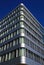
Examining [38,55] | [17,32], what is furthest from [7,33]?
[38,55]

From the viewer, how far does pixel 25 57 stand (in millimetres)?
39125

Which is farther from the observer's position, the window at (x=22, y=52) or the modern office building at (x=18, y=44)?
the modern office building at (x=18, y=44)

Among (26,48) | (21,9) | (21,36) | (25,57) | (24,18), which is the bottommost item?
(25,57)

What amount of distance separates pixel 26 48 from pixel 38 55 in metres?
9.71

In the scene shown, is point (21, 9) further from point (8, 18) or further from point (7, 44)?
point (7, 44)

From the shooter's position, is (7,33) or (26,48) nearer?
(26,48)

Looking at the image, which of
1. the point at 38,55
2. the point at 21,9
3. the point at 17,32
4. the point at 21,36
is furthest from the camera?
the point at 21,9

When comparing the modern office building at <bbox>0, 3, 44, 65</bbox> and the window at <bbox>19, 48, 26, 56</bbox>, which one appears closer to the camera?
the window at <bbox>19, 48, 26, 56</bbox>

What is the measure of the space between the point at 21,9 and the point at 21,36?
13609mm

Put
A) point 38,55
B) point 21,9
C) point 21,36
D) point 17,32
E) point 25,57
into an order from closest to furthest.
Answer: point 25,57
point 21,36
point 17,32
point 38,55
point 21,9

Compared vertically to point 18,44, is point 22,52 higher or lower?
lower

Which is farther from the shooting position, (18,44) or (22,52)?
(18,44)

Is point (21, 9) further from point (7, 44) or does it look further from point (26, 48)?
point (26, 48)

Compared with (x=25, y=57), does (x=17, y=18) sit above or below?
above
